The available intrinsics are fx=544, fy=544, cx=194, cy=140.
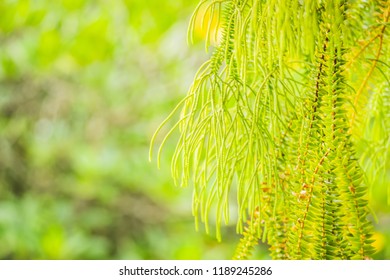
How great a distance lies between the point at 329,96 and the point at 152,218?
136cm

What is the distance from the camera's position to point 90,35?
4.64 ft

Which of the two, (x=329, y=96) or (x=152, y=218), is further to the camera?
(x=152, y=218)

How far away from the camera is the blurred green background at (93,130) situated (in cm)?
140

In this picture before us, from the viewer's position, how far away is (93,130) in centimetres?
177

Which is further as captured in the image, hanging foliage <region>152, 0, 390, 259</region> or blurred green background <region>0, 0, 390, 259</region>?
blurred green background <region>0, 0, 390, 259</region>

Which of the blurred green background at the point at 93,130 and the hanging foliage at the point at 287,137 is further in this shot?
the blurred green background at the point at 93,130

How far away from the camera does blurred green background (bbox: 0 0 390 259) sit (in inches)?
55.1

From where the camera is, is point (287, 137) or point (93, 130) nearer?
point (287, 137)

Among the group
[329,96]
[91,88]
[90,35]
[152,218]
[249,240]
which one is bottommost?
[152,218]
